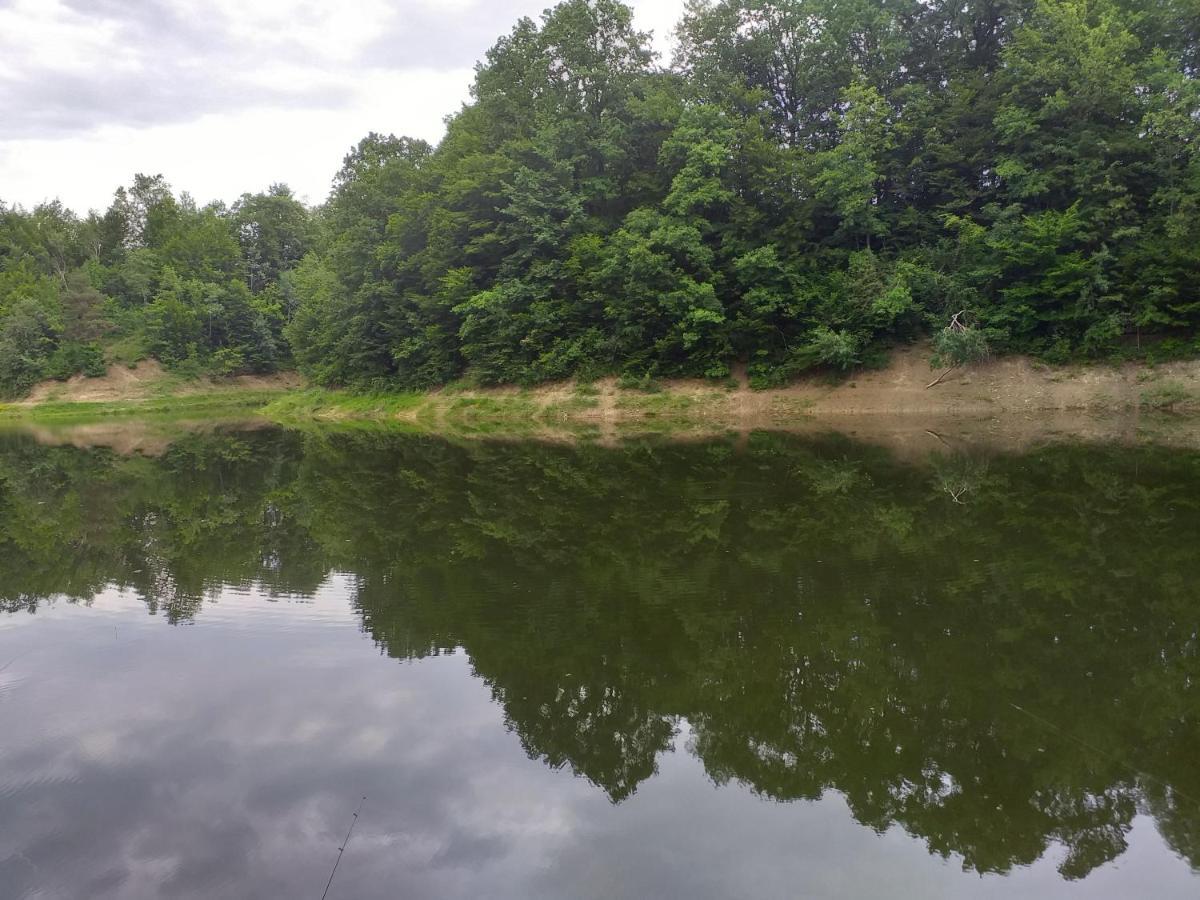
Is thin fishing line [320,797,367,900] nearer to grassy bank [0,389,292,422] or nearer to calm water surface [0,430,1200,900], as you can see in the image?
calm water surface [0,430,1200,900]

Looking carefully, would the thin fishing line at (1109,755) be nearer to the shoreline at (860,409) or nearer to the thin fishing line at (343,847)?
the thin fishing line at (343,847)

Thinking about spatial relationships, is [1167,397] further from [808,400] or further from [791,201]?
[791,201]

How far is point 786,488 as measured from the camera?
1469 cm

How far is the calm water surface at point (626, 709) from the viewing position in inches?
161

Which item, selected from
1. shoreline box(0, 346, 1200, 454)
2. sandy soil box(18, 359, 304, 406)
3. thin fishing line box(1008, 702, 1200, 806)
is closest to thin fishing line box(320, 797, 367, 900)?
thin fishing line box(1008, 702, 1200, 806)

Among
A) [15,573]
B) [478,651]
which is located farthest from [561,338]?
[478,651]

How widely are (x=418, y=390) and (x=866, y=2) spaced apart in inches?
1260

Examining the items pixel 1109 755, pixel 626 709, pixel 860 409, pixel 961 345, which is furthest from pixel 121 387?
pixel 1109 755

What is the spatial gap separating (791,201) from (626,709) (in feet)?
109

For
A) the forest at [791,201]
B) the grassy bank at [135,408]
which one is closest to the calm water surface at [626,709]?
the forest at [791,201]

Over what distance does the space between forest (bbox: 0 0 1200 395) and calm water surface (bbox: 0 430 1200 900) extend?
19.8 m

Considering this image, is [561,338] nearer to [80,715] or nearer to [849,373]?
[849,373]

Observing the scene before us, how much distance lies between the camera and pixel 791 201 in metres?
34.4

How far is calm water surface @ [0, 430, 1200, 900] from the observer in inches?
161
